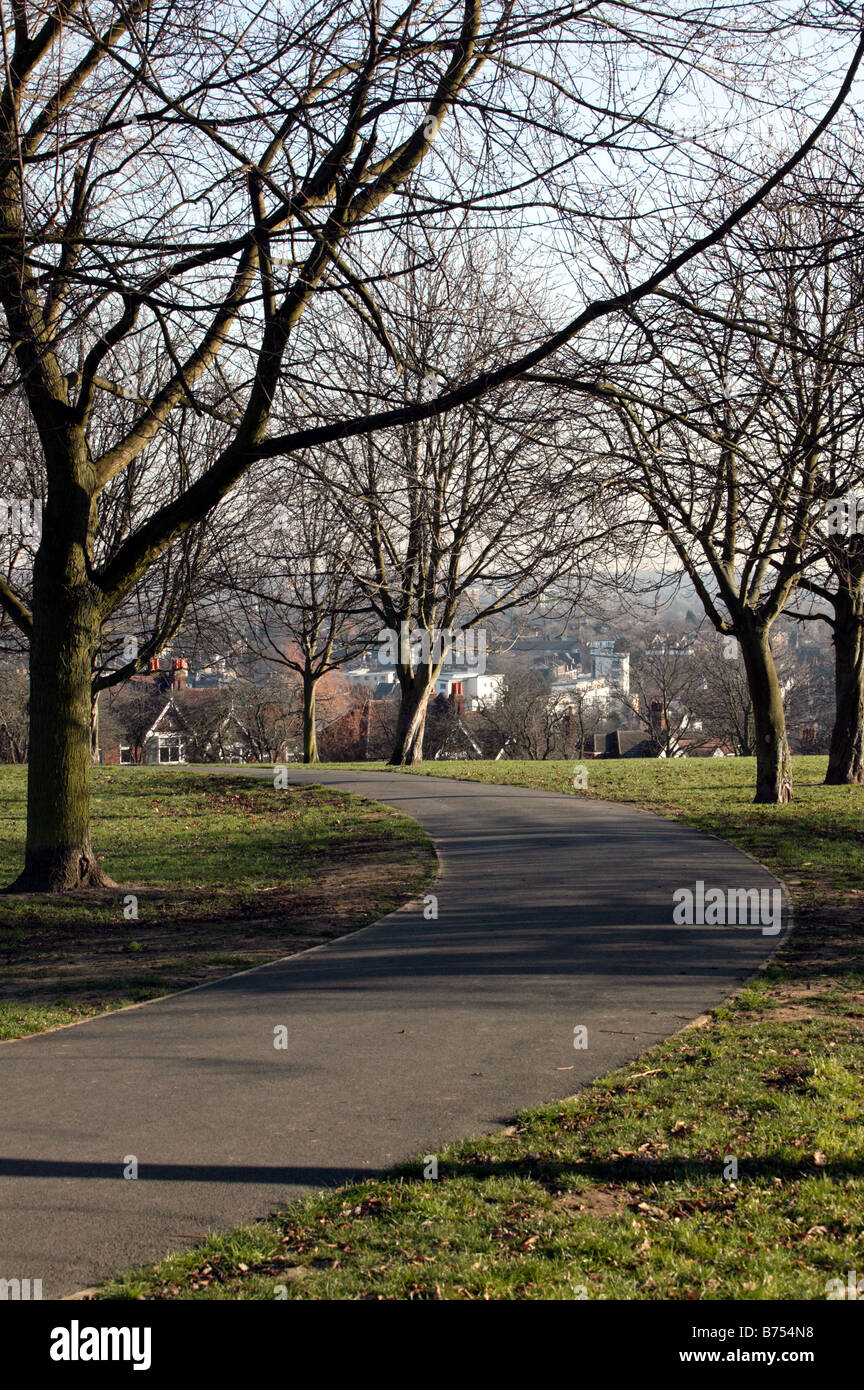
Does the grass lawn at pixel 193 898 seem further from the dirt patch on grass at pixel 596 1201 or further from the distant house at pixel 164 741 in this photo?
the distant house at pixel 164 741

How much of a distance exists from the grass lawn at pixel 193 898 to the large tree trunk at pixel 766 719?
6780mm

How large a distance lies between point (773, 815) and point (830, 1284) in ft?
48.2

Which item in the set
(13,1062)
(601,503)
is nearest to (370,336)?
(601,503)

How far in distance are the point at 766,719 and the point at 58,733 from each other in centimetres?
1313

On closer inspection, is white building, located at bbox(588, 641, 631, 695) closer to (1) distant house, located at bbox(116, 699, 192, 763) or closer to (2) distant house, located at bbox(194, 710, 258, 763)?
(2) distant house, located at bbox(194, 710, 258, 763)

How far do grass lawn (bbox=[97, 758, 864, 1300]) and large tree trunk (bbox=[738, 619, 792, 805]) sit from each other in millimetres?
13163

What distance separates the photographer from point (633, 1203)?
4430 mm

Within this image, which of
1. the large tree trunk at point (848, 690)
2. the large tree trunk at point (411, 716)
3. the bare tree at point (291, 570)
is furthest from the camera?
the large tree trunk at point (411, 716)

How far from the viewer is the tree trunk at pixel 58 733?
1166 centimetres

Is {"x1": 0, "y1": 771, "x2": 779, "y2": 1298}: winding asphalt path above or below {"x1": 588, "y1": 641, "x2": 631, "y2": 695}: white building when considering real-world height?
below

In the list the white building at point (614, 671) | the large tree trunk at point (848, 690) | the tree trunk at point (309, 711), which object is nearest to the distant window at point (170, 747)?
the tree trunk at point (309, 711)

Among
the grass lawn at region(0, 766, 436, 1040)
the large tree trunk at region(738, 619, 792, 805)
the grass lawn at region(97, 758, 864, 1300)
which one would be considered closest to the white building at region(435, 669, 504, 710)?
the large tree trunk at region(738, 619, 792, 805)

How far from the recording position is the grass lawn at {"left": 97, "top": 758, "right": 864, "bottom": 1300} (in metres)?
3.79
